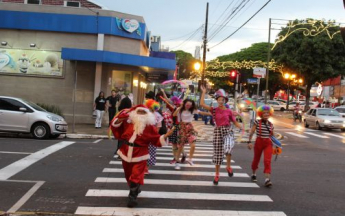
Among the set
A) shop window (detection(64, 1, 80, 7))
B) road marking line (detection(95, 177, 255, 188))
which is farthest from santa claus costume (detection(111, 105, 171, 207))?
shop window (detection(64, 1, 80, 7))

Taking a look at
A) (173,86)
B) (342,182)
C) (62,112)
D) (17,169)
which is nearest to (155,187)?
(17,169)

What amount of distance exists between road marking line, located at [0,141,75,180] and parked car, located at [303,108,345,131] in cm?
1787

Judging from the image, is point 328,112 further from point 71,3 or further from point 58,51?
point 71,3

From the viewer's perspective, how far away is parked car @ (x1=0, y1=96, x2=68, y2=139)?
13258mm

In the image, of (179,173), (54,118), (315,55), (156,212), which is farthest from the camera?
(315,55)

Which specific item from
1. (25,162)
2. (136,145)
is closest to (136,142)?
(136,145)

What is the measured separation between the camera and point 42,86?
1998 cm

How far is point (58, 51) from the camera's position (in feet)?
65.5

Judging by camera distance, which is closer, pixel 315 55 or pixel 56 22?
pixel 56 22

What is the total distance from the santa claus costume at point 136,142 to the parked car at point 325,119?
20610 mm

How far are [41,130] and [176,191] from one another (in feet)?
26.4

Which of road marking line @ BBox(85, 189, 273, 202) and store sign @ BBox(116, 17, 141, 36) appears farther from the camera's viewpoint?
store sign @ BBox(116, 17, 141, 36)

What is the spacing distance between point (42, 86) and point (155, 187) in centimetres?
1464

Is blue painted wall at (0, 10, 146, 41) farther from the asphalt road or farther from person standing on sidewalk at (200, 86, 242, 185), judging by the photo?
person standing on sidewalk at (200, 86, 242, 185)
